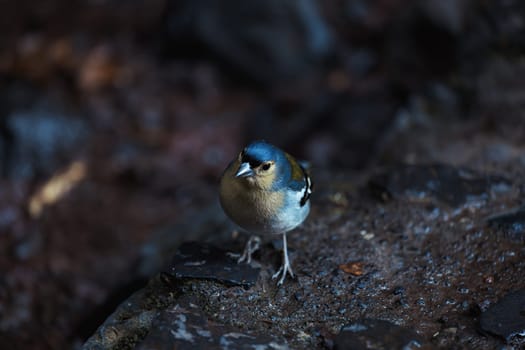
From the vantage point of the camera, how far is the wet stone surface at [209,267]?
12.2 feet

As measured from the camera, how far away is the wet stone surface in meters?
3.71

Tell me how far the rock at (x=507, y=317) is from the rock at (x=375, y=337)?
0.46 metres

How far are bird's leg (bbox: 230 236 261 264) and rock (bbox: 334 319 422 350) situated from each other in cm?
97

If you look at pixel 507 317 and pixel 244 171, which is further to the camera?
pixel 244 171

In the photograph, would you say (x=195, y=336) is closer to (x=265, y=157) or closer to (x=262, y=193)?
(x=262, y=193)

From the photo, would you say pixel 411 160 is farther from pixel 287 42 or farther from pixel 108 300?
pixel 287 42

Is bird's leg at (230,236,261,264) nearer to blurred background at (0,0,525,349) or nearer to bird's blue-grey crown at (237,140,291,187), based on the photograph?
bird's blue-grey crown at (237,140,291,187)

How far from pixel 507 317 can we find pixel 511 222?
1041 millimetres

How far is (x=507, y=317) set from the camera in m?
3.30

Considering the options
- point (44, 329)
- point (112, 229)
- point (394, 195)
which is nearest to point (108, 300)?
point (44, 329)

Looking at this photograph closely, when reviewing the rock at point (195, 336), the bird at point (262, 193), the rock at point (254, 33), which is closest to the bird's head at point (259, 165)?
the bird at point (262, 193)

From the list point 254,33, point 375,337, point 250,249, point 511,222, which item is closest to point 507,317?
point 375,337

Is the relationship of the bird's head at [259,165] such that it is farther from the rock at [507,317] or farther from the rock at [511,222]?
the rock at [511,222]

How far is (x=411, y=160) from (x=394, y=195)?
102 centimetres
